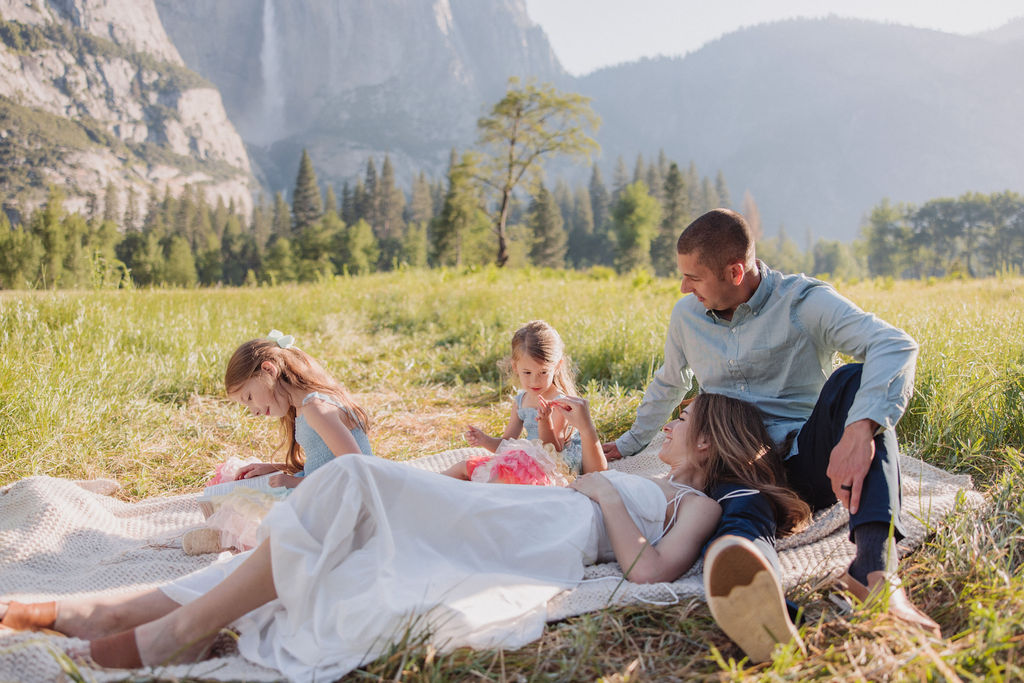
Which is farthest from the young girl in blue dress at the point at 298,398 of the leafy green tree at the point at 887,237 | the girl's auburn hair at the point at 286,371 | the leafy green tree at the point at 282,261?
the leafy green tree at the point at 887,237

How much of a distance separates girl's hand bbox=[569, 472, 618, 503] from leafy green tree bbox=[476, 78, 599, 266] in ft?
88.6

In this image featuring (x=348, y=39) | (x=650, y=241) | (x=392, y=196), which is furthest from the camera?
(x=348, y=39)

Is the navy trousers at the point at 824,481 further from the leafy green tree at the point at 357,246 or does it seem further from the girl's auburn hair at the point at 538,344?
the leafy green tree at the point at 357,246

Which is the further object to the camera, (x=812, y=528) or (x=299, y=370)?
(x=299, y=370)

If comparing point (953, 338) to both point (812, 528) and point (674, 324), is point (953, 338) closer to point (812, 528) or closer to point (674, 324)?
point (674, 324)

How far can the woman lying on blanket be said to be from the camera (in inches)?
66.4

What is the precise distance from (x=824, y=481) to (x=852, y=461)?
0.45 meters

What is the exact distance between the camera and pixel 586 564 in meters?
2.29

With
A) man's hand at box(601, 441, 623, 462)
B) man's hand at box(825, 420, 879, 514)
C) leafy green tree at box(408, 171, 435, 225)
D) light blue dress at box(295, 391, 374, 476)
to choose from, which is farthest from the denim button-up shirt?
leafy green tree at box(408, 171, 435, 225)

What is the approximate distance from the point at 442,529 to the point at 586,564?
0.64 m

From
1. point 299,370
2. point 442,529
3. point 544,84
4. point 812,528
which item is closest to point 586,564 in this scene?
point 442,529

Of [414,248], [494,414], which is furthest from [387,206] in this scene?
[494,414]

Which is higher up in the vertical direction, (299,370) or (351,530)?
(299,370)

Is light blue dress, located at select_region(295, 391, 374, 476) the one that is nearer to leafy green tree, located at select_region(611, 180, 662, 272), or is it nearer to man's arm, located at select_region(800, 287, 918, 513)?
man's arm, located at select_region(800, 287, 918, 513)
